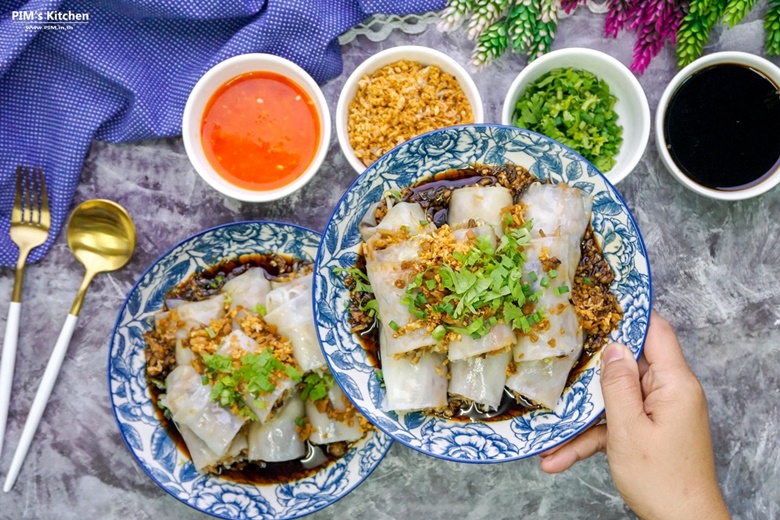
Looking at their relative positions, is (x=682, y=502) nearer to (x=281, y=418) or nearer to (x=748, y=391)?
(x=748, y=391)

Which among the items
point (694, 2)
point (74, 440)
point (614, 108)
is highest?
point (694, 2)

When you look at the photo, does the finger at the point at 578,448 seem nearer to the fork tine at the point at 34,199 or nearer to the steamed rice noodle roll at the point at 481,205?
the steamed rice noodle roll at the point at 481,205

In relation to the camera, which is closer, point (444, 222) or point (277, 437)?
point (444, 222)

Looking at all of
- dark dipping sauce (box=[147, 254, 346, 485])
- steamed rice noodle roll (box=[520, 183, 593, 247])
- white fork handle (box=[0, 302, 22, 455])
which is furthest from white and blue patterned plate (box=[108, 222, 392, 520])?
steamed rice noodle roll (box=[520, 183, 593, 247])

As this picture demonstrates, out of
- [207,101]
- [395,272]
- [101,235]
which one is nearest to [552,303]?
[395,272]

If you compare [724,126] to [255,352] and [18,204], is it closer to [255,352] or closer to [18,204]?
[255,352]

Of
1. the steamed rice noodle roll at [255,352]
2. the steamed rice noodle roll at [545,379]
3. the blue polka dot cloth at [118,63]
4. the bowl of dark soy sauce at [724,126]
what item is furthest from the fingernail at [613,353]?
the blue polka dot cloth at [118,63]

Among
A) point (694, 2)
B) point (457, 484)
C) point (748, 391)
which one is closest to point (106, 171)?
point (457, 484)

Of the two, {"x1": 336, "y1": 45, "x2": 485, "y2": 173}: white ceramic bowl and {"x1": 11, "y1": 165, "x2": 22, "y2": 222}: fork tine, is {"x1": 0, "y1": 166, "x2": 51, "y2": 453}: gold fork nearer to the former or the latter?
{"x1": 11, "y1": 165, "x2": 22, "y2": 222}: fork tine
